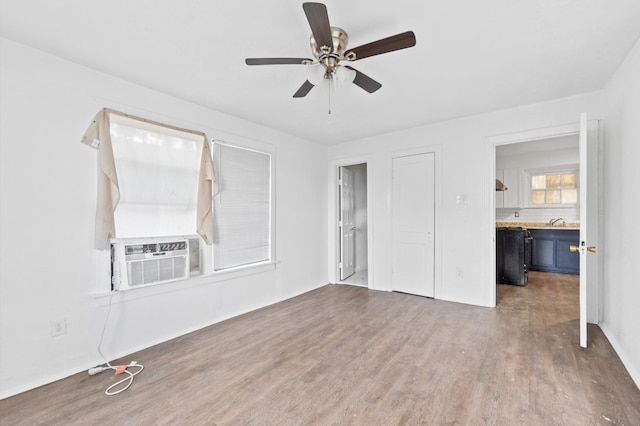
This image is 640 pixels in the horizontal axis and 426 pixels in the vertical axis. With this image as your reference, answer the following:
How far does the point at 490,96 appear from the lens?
10.1 ft

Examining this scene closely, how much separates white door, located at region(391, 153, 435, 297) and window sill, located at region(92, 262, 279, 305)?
1.95 m

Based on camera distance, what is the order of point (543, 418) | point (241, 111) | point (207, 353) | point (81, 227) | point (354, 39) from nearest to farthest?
1. point (543, 418)
2. point (354, 39)
3. point (81, 227)
4. point (207, 353)
5. point (241, 111)

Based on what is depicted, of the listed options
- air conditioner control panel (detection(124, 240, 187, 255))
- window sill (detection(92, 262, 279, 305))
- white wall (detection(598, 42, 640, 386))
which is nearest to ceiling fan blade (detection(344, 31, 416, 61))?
white wall (detection(598, 42, 640, 386))

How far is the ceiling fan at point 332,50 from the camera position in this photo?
5.09 ft

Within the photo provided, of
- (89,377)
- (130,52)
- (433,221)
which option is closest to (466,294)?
(433,221)

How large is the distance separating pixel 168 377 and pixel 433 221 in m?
3.59

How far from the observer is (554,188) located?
5.88m

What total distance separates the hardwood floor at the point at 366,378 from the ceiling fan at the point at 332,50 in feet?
7.32

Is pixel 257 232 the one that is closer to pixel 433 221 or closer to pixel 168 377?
pixel 168 377

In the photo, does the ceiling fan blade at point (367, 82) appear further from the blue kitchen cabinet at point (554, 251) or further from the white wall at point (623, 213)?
the blue kitchen cabinet at point (554, 251)

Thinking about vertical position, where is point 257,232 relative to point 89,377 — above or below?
above

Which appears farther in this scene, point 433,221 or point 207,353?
point 433,221

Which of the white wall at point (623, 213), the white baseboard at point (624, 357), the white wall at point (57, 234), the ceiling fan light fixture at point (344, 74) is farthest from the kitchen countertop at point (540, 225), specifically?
the white wall at point (57, 234)

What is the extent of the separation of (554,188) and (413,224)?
389 cm
